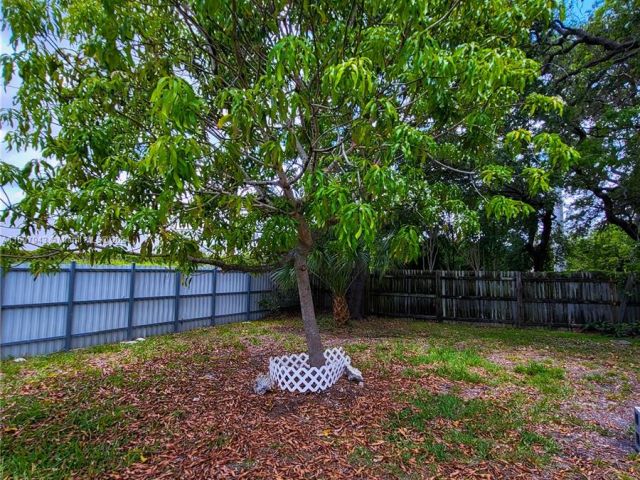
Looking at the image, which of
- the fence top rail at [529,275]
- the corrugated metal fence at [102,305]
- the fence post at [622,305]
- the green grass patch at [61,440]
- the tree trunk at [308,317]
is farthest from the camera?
the fence top rail at [529,275]

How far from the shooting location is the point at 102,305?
23.3 feet

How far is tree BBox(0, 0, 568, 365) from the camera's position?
8.34 feet

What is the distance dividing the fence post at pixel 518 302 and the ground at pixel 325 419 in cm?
353

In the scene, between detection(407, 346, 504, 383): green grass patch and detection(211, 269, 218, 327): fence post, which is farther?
detection(211, 269, 218, 327): fence post

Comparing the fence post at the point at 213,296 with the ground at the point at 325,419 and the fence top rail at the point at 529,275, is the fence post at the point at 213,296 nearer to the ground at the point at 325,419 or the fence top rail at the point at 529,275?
the ground at the point at 325,419

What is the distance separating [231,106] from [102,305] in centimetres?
603

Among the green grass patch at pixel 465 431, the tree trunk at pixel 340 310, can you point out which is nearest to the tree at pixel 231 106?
the green grass patch at pixel 465 431

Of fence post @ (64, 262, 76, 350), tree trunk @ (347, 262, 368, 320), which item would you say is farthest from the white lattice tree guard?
tree trunk @ (347, 262, 368, 320)

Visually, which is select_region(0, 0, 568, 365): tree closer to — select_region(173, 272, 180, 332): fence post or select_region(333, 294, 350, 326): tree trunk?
select_region(173, 272, 180, 332): fence post

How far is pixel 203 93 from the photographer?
13.3 ft

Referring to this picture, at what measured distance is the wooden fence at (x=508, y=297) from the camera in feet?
28.4

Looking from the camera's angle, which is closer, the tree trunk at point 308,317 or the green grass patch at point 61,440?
the green grass patch at point 61,440

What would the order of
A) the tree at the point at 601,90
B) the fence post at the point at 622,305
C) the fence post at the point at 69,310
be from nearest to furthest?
the fence post at the point at 69,310 < the tree at the point at 601,90 < the fence post at the point at 622,305

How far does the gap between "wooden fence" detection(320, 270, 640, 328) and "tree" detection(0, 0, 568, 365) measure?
270 inches
